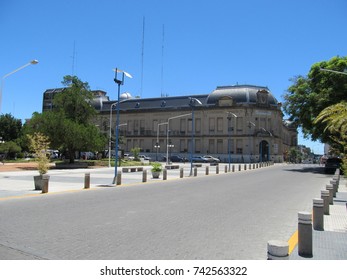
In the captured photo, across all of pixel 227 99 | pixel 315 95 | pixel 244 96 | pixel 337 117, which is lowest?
pixel 337 117

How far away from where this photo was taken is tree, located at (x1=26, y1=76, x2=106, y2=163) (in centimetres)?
3994

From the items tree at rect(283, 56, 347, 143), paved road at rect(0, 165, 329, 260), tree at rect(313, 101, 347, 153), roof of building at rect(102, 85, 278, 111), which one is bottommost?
paved road at rect(0, 165, 329, 260)

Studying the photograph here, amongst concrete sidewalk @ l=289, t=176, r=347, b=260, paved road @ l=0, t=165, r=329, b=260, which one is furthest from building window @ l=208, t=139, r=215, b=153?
concrete sidewalk @ l=289, t=176, r=347, b=260

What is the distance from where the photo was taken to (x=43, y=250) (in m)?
6.17

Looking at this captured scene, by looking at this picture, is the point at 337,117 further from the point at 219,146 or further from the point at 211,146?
the point at 211,146

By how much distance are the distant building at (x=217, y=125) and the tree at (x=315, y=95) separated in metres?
34.1

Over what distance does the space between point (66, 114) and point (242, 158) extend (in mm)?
48940

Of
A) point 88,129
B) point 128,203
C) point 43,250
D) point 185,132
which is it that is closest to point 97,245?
point 43,250

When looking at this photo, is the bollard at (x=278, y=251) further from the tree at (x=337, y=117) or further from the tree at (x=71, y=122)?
the tree at (x=71, y=122)

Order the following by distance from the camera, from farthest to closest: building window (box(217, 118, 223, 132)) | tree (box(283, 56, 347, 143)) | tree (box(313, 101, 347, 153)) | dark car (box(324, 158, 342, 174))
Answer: building window (box(217, 118, 223, 132))
dark car (box(324, 158, 342, 174))
tree (box(283, 56, 347, 143))
tree (box(313, 101, 347, 153))

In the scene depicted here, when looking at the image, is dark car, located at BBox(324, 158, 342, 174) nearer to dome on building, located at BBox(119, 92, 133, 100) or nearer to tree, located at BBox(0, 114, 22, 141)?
tree, located at BBox(0, 114, 22, 141)

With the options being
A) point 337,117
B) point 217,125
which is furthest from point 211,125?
point 337,117

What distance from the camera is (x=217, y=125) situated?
3487 inches
